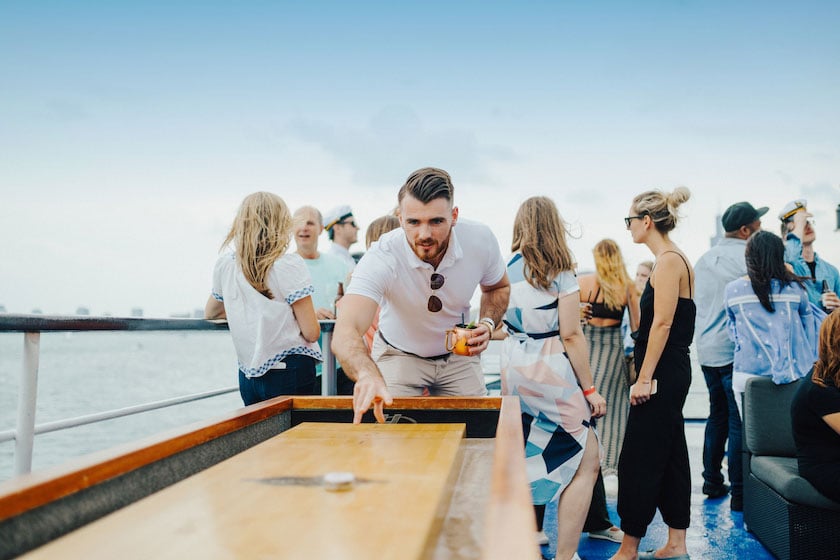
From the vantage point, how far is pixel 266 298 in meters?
2.57

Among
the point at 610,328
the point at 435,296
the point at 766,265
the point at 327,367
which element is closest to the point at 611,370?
the point at 610,328

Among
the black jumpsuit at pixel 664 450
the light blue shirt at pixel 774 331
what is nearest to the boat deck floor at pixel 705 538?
the black jumpsuit at pixel 664 450

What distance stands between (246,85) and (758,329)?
68.4 feet

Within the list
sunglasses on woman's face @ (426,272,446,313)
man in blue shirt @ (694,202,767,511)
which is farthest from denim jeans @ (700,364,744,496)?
sunglasses on woman's face @ (426,272,446,313)

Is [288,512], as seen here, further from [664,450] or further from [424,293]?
[664,450]

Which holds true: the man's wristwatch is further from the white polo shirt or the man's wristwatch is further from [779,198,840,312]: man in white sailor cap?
[779,198,840,312]: man in white sailor cap

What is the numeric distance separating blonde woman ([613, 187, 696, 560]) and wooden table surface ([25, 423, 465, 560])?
1.74 m

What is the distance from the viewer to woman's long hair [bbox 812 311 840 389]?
2.28 m

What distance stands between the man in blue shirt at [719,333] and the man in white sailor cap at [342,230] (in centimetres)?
233

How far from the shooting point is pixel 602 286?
3.84 meters

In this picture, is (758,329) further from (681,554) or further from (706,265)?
(681,554)

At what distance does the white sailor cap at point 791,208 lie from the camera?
412cm

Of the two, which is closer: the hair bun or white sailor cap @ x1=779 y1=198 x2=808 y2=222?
the hair bun

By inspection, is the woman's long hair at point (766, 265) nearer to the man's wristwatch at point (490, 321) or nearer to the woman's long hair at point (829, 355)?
the woman's long hair at point (829, 355)
